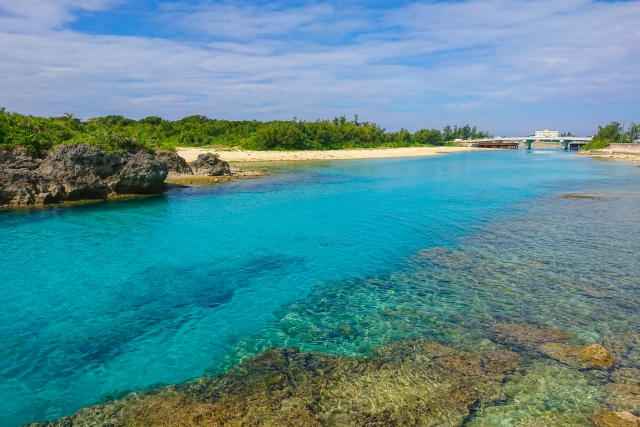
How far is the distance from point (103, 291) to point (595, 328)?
1569 centimetres

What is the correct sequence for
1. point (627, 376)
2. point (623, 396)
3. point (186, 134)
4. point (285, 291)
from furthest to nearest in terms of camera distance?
point (186, 134)
point (285, 291)
point (627, 376)
point (623, 396)

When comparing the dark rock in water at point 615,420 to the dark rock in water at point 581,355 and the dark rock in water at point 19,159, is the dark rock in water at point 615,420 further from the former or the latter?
the dark rock in water at point 19,159

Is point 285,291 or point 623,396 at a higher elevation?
point 285,291

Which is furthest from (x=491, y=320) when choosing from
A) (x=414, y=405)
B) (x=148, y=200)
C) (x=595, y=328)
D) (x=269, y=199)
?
(x=148, y=200)

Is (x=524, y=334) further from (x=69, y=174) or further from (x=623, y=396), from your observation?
(x=69, y=174)

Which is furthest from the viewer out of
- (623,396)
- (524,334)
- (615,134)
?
(615,134)

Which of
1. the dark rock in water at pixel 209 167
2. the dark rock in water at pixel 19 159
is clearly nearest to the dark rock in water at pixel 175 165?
the dark rock in water at pixel 209 167

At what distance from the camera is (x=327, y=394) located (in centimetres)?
866

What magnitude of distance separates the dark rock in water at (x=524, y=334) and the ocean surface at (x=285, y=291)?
0.39m

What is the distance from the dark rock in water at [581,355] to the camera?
9781 millimetres

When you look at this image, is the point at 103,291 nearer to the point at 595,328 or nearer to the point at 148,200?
the point at 595,328

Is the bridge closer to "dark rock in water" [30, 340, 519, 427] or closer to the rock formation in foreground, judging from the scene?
the rock formation in foreground

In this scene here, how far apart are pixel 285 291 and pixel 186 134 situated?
87.3 m

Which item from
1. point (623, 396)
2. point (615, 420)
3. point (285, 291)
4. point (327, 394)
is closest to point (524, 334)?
point (623, 396)
